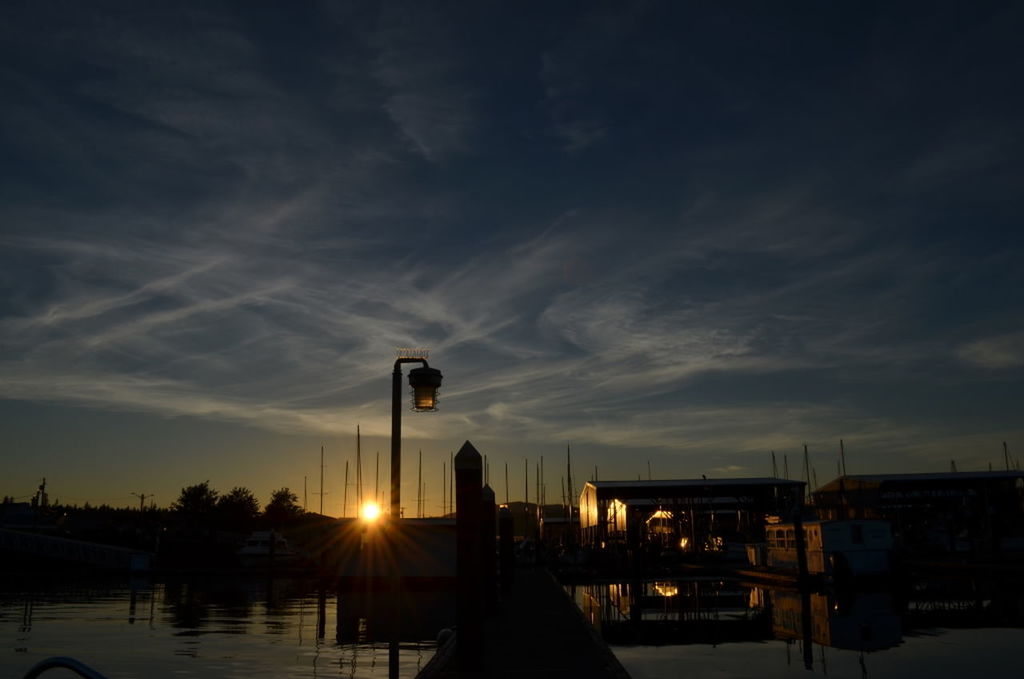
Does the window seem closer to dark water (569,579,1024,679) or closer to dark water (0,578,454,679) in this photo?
dark water (569,579,1024,679)

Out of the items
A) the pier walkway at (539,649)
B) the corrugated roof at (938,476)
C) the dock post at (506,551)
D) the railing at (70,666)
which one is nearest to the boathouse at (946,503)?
the corrugated roof at (938,476)

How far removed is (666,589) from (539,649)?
3492cm

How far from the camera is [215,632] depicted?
28766mm

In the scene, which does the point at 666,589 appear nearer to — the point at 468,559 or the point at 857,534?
the point at 857,534

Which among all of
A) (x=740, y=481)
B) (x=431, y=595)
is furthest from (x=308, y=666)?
(x=740, y=481)

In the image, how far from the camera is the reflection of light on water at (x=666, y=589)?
→ 4781 centimetres

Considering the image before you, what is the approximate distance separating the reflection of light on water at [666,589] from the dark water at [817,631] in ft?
1.34

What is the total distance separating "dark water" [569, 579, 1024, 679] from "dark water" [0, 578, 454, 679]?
269 inches

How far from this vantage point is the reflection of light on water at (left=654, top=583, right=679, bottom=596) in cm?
4781

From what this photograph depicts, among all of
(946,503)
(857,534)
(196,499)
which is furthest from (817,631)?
(196,499)

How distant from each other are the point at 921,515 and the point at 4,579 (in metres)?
90.6

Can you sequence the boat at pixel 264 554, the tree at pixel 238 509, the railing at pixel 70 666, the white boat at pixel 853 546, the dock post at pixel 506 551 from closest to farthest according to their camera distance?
the railing at pixel 70 666 → the dock post at pixel 506 551 → the white boat at pixel 853 546 → the boat at pixel 264 554 → the tree at pixel 238 509

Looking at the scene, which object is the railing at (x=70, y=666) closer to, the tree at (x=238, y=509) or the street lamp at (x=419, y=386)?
the street lamp at (x=419, y=386)

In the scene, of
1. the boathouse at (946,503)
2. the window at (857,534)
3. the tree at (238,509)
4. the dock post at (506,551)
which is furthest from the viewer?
the tree at (238,509)
